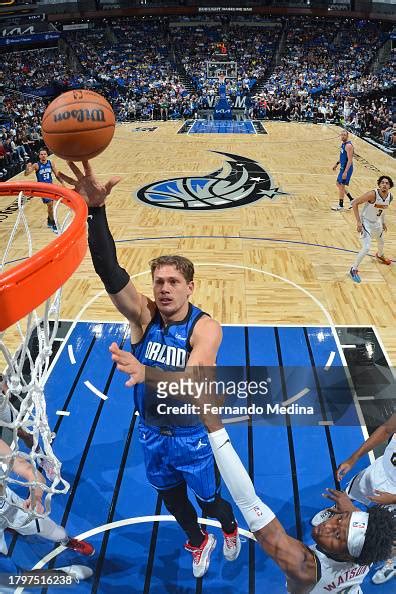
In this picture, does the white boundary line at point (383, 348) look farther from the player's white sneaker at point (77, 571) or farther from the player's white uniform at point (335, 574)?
the player's white sneaker at point (77, 571)

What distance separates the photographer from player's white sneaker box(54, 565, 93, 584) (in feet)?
10.6

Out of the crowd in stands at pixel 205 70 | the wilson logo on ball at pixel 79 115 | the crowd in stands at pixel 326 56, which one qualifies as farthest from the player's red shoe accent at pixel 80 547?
the crowd in stands at pixel 326 56

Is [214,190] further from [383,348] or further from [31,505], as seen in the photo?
[31,505]

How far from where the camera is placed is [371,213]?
272 inches

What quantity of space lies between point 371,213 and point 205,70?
2849cm

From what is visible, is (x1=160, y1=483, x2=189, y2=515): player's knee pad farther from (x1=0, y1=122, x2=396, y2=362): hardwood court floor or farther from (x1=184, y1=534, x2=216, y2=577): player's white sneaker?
Answer: (x1=0, y1=122, x2=396, y2=362): hardwood court floor

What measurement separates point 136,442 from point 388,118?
19947 millimetres

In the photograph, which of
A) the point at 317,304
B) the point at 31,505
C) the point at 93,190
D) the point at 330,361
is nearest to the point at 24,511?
the point at 31,505

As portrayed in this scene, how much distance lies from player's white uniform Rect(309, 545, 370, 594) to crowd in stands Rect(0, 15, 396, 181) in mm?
18808

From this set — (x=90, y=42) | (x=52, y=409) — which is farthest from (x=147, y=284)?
(x=90, y=42)

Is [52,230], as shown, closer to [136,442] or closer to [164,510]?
[136,442]

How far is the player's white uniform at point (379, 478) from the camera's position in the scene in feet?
10.3

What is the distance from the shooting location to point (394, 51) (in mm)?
30625

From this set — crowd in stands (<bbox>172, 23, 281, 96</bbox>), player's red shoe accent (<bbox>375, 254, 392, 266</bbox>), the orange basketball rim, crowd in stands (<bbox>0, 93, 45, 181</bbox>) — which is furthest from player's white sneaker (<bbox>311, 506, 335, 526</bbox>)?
crowd in stands (<bbox>172, 23, 281, 96</bbox>)
